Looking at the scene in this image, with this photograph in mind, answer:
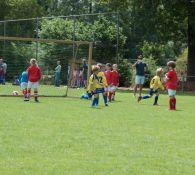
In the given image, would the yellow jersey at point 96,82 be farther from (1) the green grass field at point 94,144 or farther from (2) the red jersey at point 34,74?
(1) the green grass field at point 94,144

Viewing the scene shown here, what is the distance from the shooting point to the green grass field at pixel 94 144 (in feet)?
28.9

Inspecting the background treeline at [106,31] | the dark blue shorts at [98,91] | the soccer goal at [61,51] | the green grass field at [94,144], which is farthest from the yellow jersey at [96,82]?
the background treeline at [106,31]

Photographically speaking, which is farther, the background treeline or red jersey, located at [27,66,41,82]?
the background treeline

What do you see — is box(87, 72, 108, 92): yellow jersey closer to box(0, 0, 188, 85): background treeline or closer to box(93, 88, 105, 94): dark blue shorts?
box(93, 88, 105, 94): dark blue shorts

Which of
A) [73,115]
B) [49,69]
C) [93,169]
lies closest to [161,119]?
[73,115]

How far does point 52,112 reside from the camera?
60.0 ft

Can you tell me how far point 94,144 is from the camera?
11125 millimetres

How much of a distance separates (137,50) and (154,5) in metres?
27.6

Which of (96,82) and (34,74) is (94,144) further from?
(34,74)

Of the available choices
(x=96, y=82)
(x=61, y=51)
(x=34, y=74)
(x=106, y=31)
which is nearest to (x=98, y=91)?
(x=96, y=82)

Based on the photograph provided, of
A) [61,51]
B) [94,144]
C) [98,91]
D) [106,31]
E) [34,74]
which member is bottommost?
[94,144]

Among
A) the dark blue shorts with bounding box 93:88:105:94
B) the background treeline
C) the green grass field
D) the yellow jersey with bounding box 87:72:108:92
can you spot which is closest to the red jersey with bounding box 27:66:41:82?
the yellow jersey with bounding box 87:72:108:92

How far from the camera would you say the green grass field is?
8.80 m

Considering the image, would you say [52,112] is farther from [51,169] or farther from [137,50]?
[137,50]
